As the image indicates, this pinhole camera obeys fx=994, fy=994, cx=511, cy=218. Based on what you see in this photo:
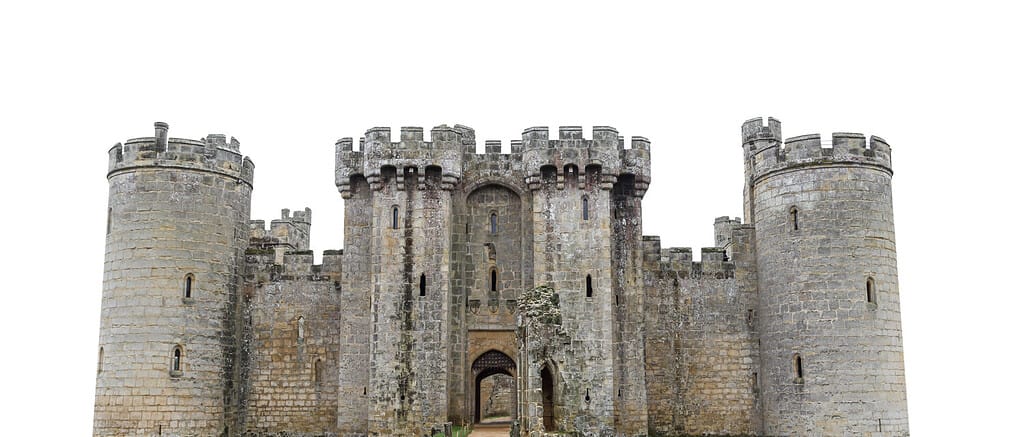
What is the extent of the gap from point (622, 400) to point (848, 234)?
9317 mm

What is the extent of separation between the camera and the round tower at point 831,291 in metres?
31.0

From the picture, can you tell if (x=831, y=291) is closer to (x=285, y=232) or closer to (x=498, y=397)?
(x=498, y=397)

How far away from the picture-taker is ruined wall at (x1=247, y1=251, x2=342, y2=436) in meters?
34.8

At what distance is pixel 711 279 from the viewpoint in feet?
116

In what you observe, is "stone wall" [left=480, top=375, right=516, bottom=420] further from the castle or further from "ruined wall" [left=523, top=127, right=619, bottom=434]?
"ruined wall" [left=523, top=127, right=619, bottom=434]

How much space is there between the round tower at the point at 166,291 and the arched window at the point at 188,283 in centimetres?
5

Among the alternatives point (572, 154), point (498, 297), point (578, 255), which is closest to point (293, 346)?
point (498, 297)

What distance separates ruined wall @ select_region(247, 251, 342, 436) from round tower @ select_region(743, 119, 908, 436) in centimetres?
1516

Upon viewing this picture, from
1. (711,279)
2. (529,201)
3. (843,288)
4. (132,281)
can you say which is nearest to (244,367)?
(132,281)

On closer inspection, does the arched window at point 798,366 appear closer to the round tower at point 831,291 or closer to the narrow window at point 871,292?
the round tower at point 831,291

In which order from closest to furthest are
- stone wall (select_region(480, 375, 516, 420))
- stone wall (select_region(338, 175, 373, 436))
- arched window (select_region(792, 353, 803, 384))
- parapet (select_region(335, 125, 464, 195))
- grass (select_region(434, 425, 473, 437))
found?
grass (select_region(434, 425, 473, 437)), arched window (select_region(792, 353, 803, 384)), parapet (select_region(335, 125, 464, 195)), stone wall (select_region(338, 175, 373, 436)), stone wall (select_region(480, 375, 516, 420))

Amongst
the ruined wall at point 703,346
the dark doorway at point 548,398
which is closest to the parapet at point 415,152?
the dark doorway at point 548,398

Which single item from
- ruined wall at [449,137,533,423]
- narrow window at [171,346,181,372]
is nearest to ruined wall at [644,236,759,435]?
ruined wall at [449,137,533,423]

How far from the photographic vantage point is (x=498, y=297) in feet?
114
